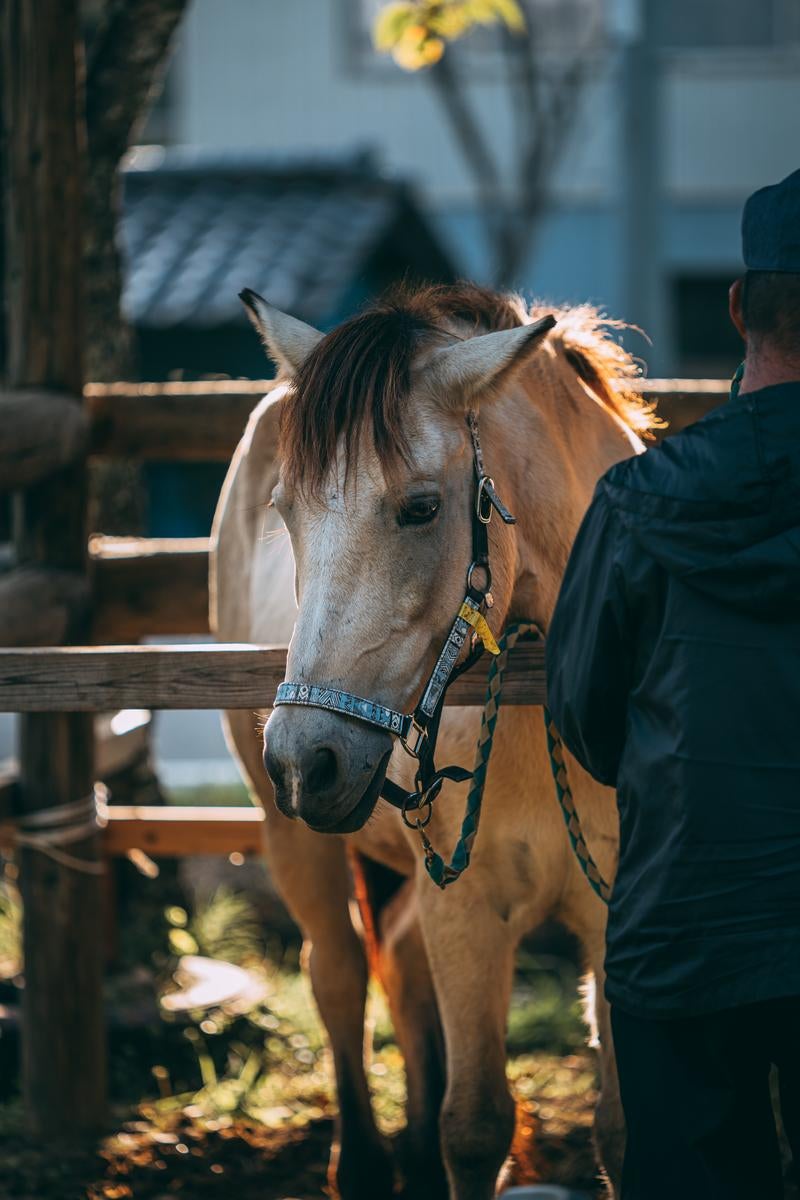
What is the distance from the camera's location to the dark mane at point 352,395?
2328 millimetres

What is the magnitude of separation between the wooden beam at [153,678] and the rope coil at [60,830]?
3.69ft

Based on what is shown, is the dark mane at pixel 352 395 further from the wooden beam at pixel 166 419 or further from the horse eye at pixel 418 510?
the wooden beam at pixel 166 419

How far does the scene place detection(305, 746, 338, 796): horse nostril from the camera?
216 cm

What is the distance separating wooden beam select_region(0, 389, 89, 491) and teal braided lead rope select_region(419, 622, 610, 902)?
162cm

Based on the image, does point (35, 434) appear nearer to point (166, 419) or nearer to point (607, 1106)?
point (166, 419)

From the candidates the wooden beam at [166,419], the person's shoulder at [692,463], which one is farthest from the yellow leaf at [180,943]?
the person's shoulder at [692,463]

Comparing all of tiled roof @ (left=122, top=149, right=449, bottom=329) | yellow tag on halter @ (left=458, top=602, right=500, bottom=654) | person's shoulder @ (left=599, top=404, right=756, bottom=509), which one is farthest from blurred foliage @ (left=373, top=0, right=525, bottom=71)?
tiled roof @ (left=122, top=149, right=449, bottom=329)

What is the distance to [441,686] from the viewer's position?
7.69ft

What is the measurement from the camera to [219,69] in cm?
1641

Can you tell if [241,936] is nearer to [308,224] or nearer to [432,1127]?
[432,1127]

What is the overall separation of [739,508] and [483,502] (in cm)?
67

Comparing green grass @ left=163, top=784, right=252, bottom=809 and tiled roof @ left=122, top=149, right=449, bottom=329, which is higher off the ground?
tiled roof @ left=122, top=149, right=449, bottom=329

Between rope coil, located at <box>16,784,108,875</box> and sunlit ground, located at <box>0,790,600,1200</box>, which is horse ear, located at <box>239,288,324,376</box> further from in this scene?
sunlit ground, located at <box>0,790,600,1200</box>

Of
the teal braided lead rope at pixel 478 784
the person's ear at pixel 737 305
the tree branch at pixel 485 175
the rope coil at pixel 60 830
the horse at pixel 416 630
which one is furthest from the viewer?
the tree branch at pixel 485 175
